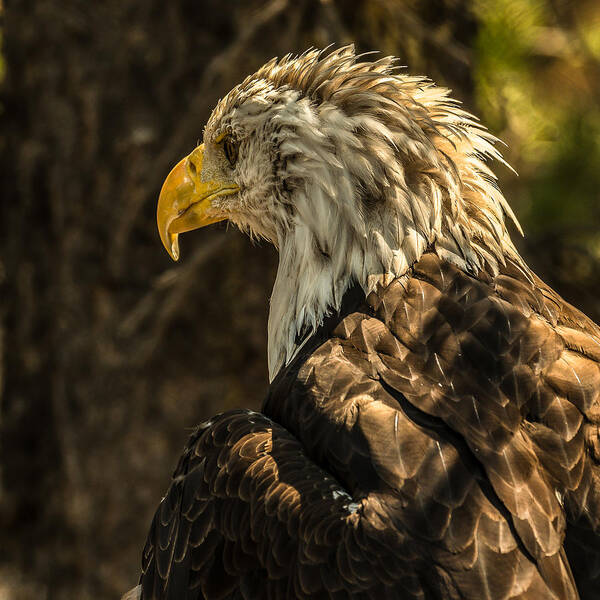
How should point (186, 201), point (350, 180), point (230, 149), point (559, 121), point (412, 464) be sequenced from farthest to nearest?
1. point (559, 121)
2. point (186, 201)
3. point (230, 149)
4. point (350, 180)
5. point (412, 464)

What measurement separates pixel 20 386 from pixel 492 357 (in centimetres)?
417

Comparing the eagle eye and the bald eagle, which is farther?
the eagle eye

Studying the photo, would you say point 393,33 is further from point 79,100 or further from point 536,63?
point 536,63

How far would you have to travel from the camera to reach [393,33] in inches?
227

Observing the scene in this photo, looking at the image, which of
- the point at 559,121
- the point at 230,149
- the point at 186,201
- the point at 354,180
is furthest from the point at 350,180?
the point at 559,121

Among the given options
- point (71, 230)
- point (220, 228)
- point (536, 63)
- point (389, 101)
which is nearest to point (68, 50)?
point (71, 230)

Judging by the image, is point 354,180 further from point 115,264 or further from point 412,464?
point 115,264

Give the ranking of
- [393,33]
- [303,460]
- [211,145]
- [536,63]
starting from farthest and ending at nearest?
[536,63] < [393,33] < [211,145] < [303,460]

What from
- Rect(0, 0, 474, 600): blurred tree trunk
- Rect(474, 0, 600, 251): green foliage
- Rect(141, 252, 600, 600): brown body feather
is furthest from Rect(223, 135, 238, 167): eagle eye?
Rect(474, 0, 600, 251): green foliage

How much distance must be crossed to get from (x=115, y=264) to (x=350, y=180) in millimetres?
2855

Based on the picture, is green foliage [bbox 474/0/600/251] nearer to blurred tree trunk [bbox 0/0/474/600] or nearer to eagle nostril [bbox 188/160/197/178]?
blurred tree trunk [bbox 0/0/474/600]

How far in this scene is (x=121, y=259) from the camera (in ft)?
19.1

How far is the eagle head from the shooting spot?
129 inches

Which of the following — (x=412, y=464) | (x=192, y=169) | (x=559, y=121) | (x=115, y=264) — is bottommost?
(x=559, y=121)
